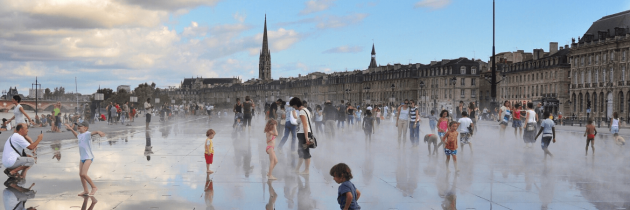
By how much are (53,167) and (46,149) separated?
5339 mm

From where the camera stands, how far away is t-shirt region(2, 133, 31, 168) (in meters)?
9.84

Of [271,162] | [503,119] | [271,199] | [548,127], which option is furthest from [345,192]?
[503,119]

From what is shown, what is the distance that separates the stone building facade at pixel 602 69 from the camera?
7038cm

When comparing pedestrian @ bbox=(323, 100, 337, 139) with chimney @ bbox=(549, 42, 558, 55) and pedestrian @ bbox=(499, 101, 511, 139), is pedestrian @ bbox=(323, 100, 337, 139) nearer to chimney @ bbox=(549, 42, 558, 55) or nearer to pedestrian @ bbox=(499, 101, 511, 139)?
pedestrian @ bbox=(499, 101, 511, 139)

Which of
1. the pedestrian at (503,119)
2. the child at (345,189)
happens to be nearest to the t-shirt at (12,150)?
the child at (345,189)

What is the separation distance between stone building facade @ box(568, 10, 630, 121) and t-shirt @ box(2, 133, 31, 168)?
68587 mm

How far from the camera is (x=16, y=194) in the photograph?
8445mm

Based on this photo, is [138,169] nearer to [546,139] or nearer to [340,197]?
[340,197]

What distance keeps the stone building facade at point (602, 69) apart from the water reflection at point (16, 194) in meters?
68.9

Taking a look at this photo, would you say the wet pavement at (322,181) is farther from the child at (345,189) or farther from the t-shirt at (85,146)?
the child at (345,189)

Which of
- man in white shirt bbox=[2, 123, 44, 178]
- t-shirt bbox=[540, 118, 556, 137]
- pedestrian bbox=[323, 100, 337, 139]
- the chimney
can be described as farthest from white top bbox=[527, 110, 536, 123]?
the chimney

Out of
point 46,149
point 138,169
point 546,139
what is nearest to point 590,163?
point 546,139

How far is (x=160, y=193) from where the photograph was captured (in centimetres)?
858

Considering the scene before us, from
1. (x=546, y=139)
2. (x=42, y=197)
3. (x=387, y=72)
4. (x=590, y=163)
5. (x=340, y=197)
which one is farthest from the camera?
(x=387, y=72)
